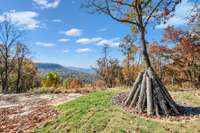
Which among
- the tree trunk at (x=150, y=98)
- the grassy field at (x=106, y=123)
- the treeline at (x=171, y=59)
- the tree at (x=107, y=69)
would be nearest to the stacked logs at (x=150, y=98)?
the tree trunk at (x=150, y=98)

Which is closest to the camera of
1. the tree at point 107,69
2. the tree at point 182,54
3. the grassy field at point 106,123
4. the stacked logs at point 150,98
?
the grassy field at point 106,123

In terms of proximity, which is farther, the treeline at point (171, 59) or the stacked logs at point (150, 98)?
the treeline at point (171, 59)

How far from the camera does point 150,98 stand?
11805mm

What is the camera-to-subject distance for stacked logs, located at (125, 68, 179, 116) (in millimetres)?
11602

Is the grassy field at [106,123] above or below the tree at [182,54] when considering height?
below

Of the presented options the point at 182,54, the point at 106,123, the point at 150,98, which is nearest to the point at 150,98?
the point at 150,98

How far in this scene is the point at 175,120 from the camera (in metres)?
10.7

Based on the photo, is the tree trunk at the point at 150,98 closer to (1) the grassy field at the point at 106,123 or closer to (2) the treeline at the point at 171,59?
(1) the grassy field at the point at 106,123

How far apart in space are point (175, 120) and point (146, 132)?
1.88 metres

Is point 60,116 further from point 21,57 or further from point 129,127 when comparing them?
point 21,57

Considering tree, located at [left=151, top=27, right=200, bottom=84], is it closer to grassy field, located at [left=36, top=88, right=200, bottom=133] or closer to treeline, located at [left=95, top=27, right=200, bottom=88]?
treeline, located at [left=95, top=27, right=200, bottom=88]

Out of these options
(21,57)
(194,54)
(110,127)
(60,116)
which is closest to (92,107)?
(60,116)

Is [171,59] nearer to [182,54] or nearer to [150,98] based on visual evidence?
[182,54]

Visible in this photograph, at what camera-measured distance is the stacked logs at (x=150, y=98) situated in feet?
38.1
